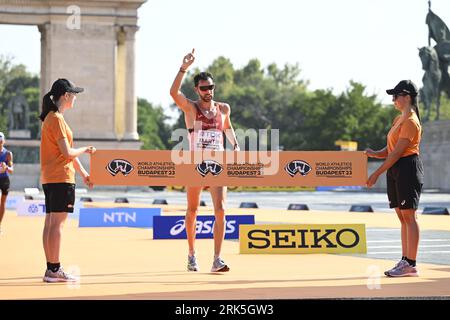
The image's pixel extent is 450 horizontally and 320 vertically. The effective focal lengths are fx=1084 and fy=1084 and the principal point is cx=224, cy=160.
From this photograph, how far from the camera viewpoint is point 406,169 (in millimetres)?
13852

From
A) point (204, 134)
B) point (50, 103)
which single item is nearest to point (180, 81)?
point (204, 134)

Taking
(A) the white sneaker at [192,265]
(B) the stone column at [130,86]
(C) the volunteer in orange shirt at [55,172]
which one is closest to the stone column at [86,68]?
Answer: (B) the stone column at [130,86]

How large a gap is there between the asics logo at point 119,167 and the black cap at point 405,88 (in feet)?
11.9

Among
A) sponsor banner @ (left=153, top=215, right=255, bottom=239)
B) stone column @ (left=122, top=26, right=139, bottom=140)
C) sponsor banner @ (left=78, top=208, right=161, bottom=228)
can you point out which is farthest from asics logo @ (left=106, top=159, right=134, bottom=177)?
stone column @ (left=122, top=26, right=139, bottom=140)

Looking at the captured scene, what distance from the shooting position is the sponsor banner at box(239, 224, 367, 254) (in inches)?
680

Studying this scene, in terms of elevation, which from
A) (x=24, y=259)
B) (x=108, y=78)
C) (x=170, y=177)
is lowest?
(x=24, y=259)

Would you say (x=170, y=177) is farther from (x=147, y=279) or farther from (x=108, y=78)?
(x=108, y=78)

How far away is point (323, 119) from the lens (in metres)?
123

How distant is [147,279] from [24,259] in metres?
3.88

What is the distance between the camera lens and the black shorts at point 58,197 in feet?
43.1

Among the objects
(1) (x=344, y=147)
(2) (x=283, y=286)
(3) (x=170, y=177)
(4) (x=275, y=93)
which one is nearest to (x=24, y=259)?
(3) (x=170, y=177)

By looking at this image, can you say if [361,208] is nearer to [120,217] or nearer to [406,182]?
[120,217]

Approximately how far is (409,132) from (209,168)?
2.72 m

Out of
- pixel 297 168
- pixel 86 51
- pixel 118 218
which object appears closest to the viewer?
pixel 297 168
